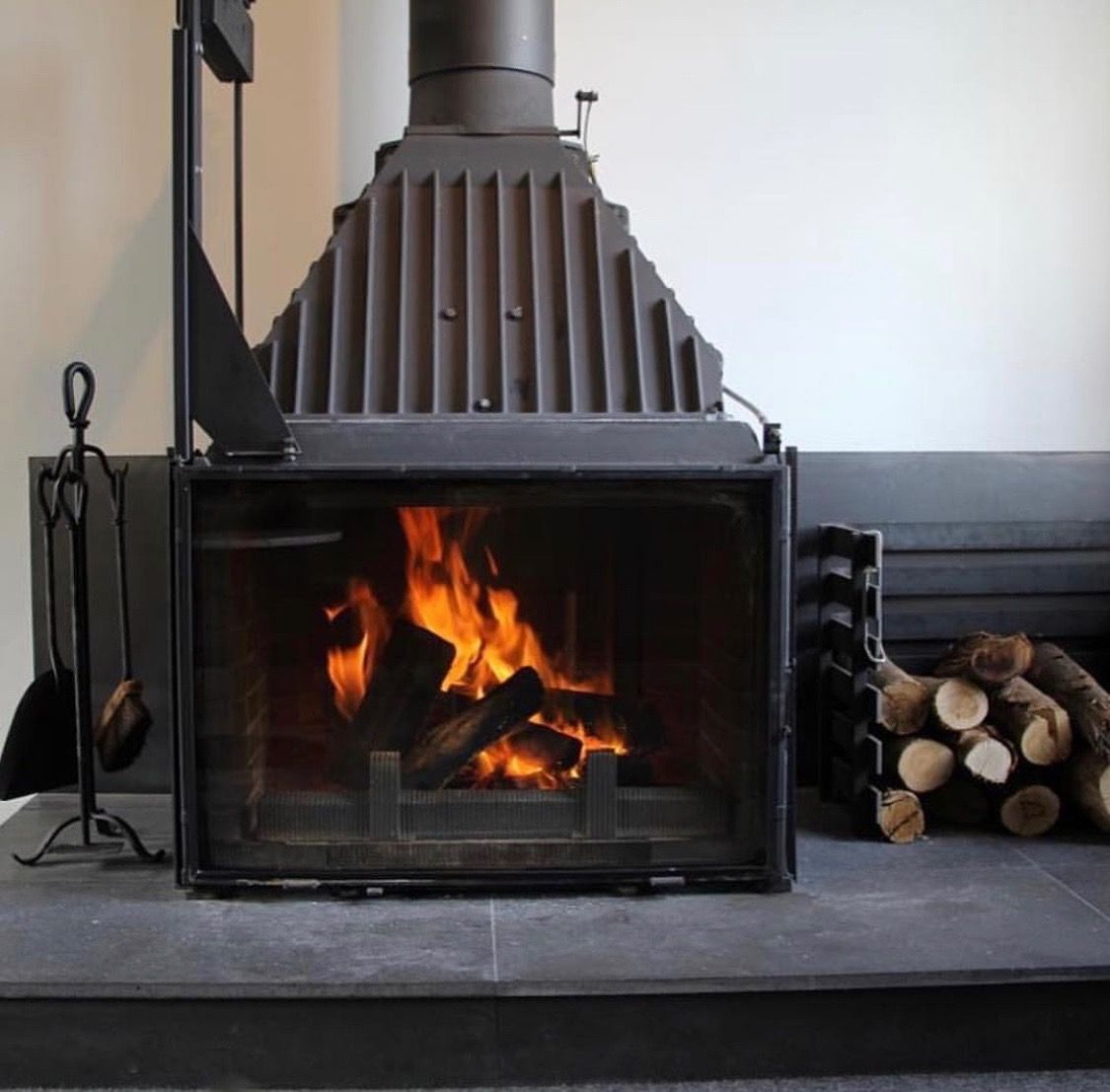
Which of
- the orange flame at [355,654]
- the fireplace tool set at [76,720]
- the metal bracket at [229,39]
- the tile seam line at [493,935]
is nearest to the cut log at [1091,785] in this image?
the tile seam line at [493,935]

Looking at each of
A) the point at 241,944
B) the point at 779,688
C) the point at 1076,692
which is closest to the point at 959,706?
the point at 1076,692

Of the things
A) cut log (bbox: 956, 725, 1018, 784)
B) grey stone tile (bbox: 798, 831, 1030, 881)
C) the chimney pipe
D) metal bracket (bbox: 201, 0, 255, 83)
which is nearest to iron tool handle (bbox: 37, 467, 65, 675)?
metal bracket (bbox: 201, 0, 255, 83)

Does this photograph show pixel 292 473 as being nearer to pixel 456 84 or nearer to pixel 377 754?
pixel 377 754

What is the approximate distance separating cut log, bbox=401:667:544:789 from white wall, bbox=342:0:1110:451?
29.0 inches

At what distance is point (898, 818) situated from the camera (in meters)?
1.96

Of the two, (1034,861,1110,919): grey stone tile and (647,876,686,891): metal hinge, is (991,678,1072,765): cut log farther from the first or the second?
(647,876,686,891): metal hinge

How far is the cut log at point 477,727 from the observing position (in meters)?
1.81

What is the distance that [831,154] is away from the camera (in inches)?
88.8

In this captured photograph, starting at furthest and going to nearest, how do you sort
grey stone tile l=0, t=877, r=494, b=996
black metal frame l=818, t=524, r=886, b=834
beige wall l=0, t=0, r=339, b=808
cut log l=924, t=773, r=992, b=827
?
1. beige wall l=0, t=0, r=339, b=808
2. cut log l=924, t=773, r=992, b=827
3. black metal frame l=818, t=524, r=886, b=834
4. grey stone tile l=0, t=877, r=494, b=996

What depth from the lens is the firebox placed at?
169 cm

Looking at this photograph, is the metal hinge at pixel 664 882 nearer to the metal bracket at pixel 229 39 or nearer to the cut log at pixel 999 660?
the cut log at pixel 999 660

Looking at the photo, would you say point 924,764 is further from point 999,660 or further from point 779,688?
point 779,688

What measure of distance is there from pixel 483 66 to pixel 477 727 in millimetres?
940

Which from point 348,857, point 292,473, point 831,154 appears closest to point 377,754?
point 348,857
